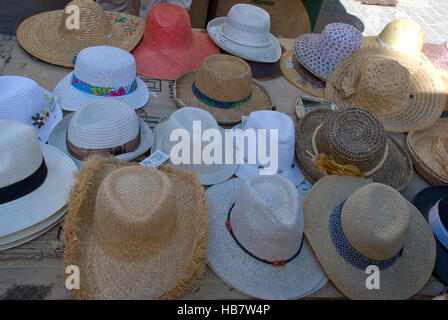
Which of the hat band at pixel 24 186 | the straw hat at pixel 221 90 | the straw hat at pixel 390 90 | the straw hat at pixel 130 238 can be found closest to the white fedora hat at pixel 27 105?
the hat band at pixel 24 186

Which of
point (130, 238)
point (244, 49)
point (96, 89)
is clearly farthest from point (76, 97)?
point (244, 49)

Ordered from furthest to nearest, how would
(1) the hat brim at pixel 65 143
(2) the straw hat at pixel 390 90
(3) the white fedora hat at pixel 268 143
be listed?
(2) the straw hat at pixel 390 90
(3) the white fedora hat at pixel 268 143
(1) the hat brim at pixel 65 143

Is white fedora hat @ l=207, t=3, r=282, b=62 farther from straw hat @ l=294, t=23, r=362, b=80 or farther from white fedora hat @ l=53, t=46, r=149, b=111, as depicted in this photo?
white fedora hat @ l=53, t=46, r=149, b=111

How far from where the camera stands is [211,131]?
2.12 meters

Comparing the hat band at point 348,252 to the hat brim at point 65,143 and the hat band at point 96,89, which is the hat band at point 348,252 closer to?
the hat brim at point 65,143

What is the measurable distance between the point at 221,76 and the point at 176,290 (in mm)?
1521

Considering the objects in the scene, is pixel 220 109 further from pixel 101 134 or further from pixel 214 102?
pixel 101 134

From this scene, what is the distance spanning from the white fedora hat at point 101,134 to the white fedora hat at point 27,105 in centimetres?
9

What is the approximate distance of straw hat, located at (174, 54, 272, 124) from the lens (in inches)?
98.9

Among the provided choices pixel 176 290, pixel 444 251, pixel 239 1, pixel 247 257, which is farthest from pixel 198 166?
pixel 239 1

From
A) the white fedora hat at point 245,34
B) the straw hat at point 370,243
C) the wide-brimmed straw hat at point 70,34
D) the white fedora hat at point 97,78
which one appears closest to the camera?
the straw hat at point 370,243

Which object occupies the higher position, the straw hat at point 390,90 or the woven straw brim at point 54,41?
the straw hat at point 390,90

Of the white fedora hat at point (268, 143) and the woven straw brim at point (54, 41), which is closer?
the white fedora hat at point (268, 143)

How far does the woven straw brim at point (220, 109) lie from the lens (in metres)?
2.59
